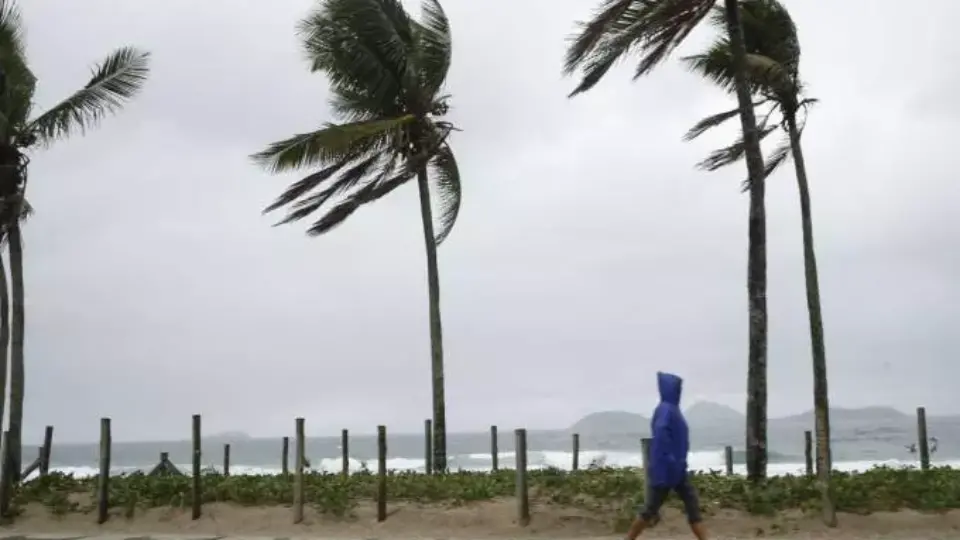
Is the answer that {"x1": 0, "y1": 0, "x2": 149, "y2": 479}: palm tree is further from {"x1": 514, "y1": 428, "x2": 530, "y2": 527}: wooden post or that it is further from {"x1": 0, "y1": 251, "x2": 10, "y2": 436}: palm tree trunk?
{"x1": 514, "y1": 428, "x2": 530, "y2": 527}: wooden post

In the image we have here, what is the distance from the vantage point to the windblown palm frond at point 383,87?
1825 cm

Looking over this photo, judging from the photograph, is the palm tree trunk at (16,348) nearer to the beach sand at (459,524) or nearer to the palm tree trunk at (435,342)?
the beach sand at (459,524)

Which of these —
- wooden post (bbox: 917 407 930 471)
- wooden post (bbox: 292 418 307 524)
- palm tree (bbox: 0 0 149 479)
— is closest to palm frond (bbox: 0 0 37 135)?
palm tree (bbox: 0 0 149 479)

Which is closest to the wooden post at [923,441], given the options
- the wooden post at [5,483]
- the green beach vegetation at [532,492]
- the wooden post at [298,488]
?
the green beach vegetation at [532,492]

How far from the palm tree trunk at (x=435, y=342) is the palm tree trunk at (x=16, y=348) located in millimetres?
7198

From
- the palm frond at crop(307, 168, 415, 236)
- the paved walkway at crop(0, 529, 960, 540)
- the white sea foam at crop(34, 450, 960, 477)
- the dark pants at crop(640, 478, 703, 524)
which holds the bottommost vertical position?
the white sea foam at crop(34, 450, 960, 477)

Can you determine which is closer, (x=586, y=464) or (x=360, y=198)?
(x=360, y=198)

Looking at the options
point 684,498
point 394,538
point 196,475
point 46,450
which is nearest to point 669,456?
point 684,498

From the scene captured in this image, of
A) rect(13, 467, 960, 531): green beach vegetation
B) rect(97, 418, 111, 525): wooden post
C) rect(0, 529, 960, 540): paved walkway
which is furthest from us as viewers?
rect(97, 418, 111, 525): wooden post

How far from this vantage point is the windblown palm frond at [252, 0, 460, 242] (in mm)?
18250

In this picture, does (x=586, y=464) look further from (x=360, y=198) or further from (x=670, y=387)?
(x=670, y=387)

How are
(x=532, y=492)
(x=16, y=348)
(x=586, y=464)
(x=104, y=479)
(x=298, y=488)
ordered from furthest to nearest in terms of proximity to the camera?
(x=586, y=464)
(x=16, y=348)
(x=104, y=479)
(x=532, y=492)
(x=298, y=488)

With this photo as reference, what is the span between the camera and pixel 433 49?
18672 millimetres

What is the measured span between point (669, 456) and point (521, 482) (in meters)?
3.19
